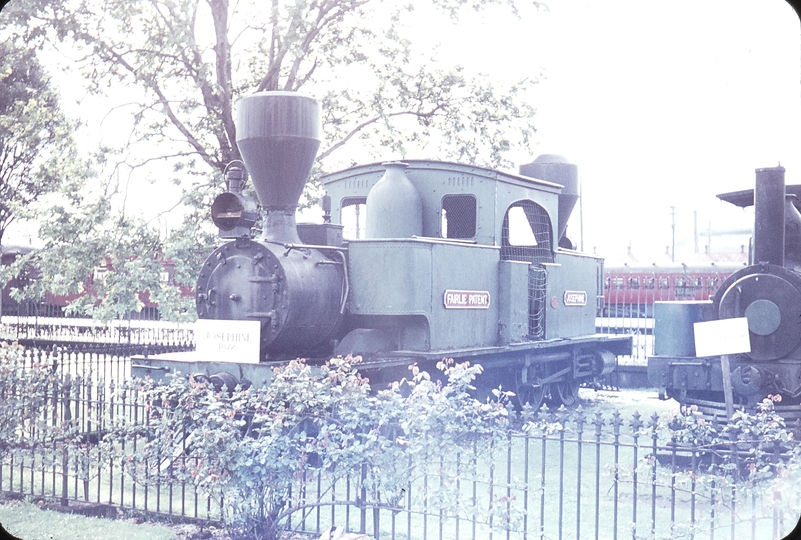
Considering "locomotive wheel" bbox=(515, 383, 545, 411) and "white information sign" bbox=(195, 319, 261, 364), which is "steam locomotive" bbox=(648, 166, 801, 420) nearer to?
"locomotive wheel" bbox=(515, 383, 545, 411)

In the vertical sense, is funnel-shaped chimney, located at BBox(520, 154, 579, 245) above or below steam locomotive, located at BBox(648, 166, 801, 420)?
above

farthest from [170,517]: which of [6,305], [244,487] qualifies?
[6,305]

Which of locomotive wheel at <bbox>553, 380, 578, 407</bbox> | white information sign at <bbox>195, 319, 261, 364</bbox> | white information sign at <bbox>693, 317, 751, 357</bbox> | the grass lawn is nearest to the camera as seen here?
the grass lawn

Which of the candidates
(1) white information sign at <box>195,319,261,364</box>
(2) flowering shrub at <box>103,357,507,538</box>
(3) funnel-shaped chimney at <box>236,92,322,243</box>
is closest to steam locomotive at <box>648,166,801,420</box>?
(2) flowering shrub at <box>103,357,507,538</box>

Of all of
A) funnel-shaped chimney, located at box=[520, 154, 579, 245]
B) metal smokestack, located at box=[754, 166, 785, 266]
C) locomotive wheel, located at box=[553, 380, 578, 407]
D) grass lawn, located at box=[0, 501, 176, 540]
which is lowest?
grass lawn, located at box=[0, 501, 176, 540]

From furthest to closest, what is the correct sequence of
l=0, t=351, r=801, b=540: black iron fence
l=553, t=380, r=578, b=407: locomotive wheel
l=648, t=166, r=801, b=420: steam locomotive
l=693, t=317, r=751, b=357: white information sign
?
l=553, t=380, r=578, b=407: locomotive wheel, l=648, t=166, r=801, b=420: steam locomotive, l=693, t=317, r=751, b=357: white information sign, l=0, t=351, r=801, b=540: black iron fence

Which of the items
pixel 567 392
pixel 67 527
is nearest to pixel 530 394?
pixel 567 392

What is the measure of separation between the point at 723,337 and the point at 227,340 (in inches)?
158

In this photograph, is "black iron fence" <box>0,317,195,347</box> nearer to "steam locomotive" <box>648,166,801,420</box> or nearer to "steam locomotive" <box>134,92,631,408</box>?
"steam locomotive" <box>134,92,631,408</box>

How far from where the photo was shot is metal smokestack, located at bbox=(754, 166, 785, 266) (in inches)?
304

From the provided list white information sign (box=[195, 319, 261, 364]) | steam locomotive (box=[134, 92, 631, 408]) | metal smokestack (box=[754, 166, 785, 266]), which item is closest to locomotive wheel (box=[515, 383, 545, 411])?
steam locomotive (box=[134, 92, 631, 408])

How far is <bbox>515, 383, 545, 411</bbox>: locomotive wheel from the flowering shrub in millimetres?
4936

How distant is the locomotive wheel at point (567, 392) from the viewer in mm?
11734

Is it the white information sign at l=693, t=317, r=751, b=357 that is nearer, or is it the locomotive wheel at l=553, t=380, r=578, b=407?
the white information sign at l=693, t=317, r=751, b=357
